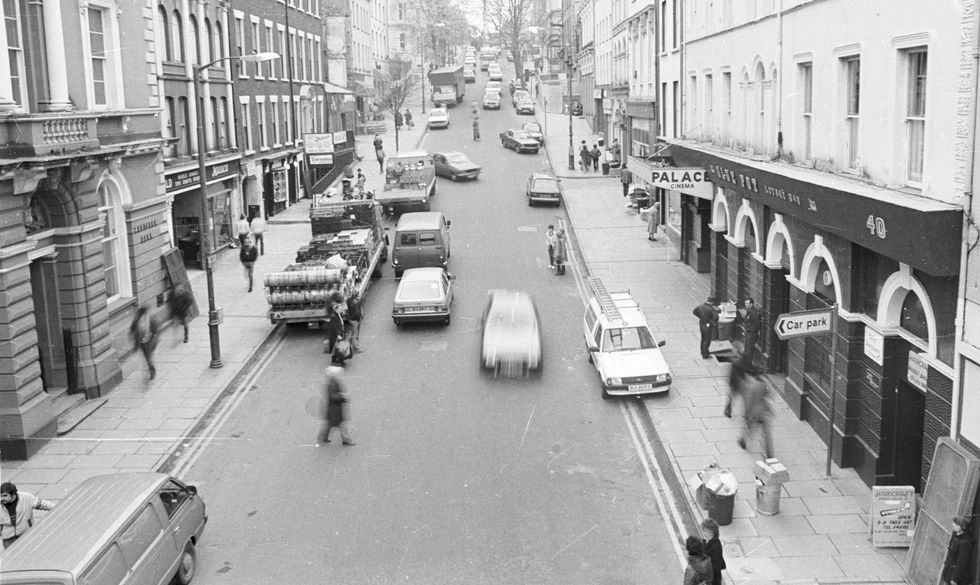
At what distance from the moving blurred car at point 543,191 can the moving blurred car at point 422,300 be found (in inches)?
696

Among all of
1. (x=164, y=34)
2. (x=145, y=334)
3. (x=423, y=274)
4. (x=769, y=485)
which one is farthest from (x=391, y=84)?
(x=769, y=485)

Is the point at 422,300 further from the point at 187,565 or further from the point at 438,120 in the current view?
the point at 438,120

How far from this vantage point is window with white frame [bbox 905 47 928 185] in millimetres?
12836

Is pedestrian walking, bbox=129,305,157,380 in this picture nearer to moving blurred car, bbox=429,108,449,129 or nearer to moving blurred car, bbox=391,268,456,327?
moving blurred car, bbox=391,268,456,327

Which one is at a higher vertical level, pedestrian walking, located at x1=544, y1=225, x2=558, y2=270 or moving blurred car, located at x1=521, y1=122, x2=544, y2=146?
moving blurred car, located at x1=521, y1=122, x2=544, y2=146

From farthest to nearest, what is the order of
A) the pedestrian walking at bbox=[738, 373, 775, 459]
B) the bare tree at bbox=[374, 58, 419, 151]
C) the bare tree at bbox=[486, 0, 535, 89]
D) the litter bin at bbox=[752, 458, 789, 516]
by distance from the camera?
1. the bare tree at bbox=[486, 0, 535, 89]
2. the bare tree at bbox=[374, 58, 419, 151]
3. the pedestrian walking at bbox=[738, 373, 775, 459]
4. the litter bin at bbox=[752, 458, 789, 516]

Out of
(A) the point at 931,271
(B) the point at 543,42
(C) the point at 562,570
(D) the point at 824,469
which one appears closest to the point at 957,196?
(A) the point at 931,271

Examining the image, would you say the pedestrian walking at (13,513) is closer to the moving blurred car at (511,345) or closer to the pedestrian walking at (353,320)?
the moving blurred car at (511,345)

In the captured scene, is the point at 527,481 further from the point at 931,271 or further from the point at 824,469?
the point at 931,271

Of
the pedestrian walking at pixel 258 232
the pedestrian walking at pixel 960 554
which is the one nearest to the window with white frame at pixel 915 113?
the pedestrian walking at pixel 960 554

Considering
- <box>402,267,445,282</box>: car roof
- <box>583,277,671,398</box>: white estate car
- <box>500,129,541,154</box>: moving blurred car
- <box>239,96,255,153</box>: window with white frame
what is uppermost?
<box>239,96,255,153</box>: window with white frame

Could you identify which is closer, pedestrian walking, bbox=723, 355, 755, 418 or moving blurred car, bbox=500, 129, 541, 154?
pedestrian walking, bbox=723, 355, 755, 418

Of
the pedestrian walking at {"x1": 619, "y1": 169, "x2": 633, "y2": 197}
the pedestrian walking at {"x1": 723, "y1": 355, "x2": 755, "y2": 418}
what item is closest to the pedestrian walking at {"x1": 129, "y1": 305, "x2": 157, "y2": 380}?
the pedestrian walking at {"x1": 723, "y1": 355, "x2": 755, "y2": 418}

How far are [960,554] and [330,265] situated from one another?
1741 centimetres
